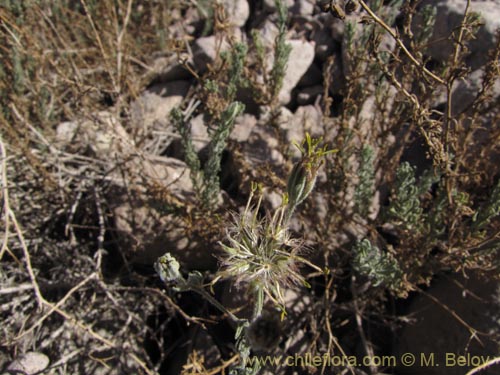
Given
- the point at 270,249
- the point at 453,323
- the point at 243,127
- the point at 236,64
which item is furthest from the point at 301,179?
the point at 243,127

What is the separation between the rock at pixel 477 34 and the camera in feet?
10.5

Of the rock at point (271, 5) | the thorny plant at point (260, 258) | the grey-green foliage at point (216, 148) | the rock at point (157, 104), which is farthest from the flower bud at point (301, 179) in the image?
the rock at point (271, 5)

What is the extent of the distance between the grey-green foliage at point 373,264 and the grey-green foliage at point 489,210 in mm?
535


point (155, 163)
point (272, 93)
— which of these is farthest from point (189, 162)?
point (272, 93)

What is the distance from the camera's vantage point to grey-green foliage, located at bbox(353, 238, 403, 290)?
2.29 m

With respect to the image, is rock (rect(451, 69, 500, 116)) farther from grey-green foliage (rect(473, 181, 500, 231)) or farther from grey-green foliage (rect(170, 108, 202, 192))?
grey-green foliage (rect(170, 108, 202, 192))

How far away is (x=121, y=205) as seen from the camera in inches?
125

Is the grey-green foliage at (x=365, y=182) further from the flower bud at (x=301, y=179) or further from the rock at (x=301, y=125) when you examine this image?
the flower bud at (x=301, y=179)

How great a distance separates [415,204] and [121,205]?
208 centimetres

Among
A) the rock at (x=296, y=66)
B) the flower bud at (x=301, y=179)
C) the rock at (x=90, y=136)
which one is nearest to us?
the flower bud at (x=301, y=179)

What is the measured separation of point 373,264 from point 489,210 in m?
0.73

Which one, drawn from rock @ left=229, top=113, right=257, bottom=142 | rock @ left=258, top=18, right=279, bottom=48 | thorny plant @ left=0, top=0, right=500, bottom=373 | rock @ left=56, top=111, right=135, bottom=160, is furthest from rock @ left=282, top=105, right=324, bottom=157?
rock @ left=56, top=111, right=135, bottom=160

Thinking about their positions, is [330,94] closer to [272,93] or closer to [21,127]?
[272,93]

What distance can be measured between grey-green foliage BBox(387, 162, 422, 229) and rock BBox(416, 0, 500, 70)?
124 cm
